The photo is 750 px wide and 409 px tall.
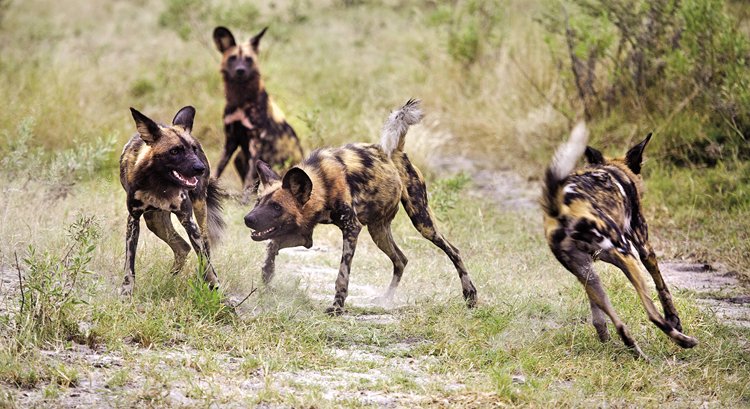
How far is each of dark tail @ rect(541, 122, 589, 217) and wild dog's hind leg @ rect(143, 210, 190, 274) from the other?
1.91 meters

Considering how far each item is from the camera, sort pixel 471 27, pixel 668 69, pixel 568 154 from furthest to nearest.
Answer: pixel 471 27 → pixel 668 69 → pixel 568 154

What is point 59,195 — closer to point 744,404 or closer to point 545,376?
point 545,376

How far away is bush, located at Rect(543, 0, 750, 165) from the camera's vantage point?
7.38m

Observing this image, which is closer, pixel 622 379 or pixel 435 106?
pixel 622 379

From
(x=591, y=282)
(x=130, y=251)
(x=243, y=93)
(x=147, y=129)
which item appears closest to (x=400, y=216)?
(x=243, y=93)

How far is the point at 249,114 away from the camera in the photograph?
761 cm

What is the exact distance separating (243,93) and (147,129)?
3.20 meters

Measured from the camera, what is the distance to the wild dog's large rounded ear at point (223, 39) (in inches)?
299

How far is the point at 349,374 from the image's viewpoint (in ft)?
13.0

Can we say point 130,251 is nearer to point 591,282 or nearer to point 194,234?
point 194,234

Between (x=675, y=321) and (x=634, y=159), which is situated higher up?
(x=634, y=159)

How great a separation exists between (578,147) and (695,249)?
262 centimetres

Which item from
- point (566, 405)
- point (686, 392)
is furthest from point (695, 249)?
point (566, 405)

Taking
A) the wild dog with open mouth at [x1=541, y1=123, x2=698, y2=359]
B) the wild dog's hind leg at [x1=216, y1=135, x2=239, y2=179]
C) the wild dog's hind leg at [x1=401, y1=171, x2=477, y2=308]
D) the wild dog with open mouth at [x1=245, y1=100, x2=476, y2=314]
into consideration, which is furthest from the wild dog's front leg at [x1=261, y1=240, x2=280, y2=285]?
the wild dog's hind leg at [x1=216, y1=135, x2=239, y2=179]
